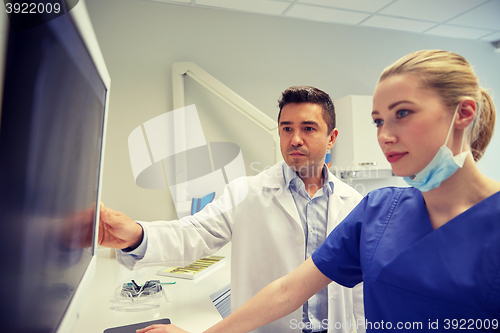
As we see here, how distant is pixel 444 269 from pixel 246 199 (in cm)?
82

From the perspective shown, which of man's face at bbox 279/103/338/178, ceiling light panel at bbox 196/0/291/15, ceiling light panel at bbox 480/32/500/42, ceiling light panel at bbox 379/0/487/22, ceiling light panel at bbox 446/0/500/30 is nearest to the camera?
man's face at bbox 279/103/338/178

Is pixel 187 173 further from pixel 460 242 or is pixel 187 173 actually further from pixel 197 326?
pixel 460 242

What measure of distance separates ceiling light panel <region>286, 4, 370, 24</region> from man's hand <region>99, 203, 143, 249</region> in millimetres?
2448

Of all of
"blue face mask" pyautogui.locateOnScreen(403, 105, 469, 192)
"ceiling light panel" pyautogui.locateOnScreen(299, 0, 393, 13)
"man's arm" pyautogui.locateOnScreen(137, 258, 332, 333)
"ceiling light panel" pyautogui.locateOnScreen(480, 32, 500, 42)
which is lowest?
"man's arm" pyautogui.locateOnScreen(137, 258, 332, 333)

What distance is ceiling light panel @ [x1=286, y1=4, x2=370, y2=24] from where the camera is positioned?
2.79 m

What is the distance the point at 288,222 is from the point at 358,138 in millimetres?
1788

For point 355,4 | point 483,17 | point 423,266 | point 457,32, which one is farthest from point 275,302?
point 457,32

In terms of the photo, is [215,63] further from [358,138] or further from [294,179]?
[294,179]

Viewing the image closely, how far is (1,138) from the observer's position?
0.25 metres

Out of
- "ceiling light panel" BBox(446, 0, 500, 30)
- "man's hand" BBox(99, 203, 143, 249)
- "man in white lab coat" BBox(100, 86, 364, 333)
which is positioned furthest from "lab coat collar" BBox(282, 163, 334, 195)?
"ceiling light panel" BBox(446, 0, 500, 30)

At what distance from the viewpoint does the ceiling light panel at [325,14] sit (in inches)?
110

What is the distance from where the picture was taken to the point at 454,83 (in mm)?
634

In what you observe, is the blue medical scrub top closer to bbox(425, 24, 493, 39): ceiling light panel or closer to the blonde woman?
the blonde woman

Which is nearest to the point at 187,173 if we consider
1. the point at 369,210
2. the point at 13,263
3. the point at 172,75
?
the point at 172,75
